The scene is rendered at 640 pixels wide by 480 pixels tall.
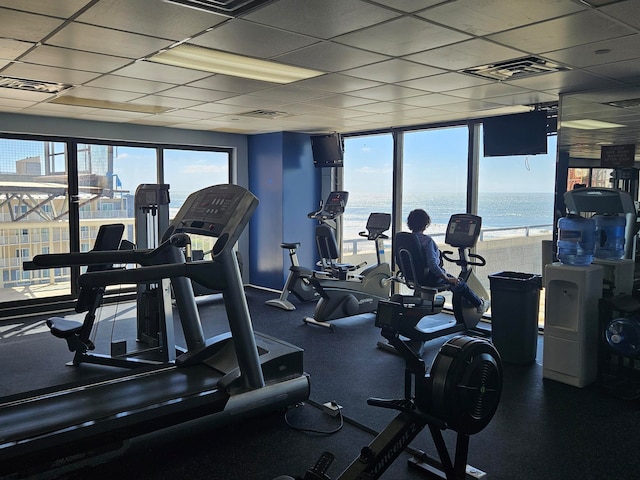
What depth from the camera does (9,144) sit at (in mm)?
6445

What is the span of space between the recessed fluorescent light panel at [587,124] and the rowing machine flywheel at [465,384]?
3.20 meters

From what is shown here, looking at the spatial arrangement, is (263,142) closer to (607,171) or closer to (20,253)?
(20,253)

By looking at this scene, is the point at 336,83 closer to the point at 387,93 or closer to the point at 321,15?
the point at 387,93

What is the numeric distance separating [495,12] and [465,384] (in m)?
1.85

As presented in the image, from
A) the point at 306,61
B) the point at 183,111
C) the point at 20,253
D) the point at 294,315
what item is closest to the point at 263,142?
the point at 183,111

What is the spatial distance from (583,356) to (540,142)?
2.43 meters

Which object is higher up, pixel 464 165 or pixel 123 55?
pixel 123 55

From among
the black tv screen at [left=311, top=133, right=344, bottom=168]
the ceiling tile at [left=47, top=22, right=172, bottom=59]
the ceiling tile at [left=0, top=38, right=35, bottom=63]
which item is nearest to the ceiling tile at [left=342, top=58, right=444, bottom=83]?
the ceiling tile at [left=47, top=22, right=172, bottom=59]

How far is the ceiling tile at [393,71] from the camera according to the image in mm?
3771

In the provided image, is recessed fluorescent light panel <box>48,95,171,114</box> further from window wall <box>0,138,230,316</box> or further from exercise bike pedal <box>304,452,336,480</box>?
exercise bike pedal <box>304,452,336,480</box>

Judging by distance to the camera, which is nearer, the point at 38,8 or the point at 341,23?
the point at 38,8

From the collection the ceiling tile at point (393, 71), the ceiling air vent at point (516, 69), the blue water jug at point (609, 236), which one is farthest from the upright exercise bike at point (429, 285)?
the ceiling air vent at point (516, 69)

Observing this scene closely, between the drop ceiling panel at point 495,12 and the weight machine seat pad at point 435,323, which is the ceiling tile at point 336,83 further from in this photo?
the weight machine seat pad at point 435,323

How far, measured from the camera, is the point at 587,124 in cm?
482
